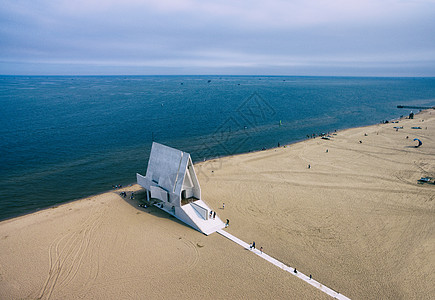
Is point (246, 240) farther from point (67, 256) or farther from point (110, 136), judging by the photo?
point (110, 136)

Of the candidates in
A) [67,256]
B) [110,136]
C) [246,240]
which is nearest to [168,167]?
[246,240]

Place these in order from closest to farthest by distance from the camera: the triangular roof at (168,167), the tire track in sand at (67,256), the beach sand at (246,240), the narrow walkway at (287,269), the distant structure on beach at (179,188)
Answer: the narrow walkway at (287,269) → the beach sand at (246,240) → the tire track in sand at (67,256) → the distant structure on beach at (179,188) → the triangular roof at (168,167)

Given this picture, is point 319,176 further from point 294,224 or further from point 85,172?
point 85,172

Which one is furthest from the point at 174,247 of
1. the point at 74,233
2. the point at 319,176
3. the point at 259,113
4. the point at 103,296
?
the point at 259,113

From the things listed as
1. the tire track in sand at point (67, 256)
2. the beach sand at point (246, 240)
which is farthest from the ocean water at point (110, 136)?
the tire track in sand at point (67, 256)

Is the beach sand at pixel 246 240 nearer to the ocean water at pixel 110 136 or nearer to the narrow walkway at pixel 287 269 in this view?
the narrow walkway at pixel 287 269
